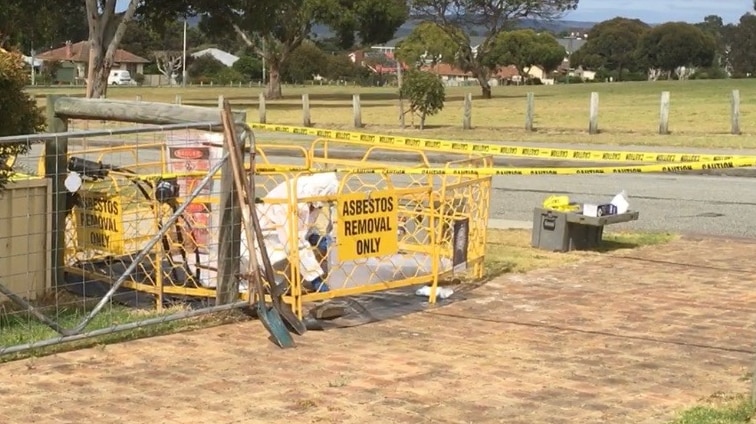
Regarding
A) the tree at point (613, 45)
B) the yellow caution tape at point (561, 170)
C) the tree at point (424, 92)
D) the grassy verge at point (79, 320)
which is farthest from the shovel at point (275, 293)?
the tree at point (613, 45)

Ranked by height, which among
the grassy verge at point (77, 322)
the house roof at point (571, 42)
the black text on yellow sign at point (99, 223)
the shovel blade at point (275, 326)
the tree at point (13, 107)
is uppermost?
the house roof at point (571, 42)

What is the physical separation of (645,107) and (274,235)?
3320 centimetres

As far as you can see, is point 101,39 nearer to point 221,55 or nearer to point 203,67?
point 203,67

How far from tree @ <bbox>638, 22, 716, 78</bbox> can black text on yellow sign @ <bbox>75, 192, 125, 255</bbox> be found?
390 feet

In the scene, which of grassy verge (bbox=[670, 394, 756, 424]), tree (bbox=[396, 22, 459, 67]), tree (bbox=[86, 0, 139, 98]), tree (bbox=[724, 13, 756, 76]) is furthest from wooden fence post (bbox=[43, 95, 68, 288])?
tree (bbox=[724, 13, 756, 76])

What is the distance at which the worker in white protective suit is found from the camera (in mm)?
7965

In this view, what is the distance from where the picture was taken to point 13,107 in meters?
7.43

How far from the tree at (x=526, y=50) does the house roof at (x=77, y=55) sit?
3972 cm

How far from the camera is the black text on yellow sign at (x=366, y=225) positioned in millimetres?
7867

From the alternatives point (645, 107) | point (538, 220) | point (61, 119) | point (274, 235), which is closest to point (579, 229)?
point (538, 220)

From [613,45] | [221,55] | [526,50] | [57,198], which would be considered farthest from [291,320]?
[221,55]

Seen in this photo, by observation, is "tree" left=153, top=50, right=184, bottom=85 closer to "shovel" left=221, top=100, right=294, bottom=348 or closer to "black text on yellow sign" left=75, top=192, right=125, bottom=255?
"black text on yellow sign" left=75, top=192, right=125, bottom=255

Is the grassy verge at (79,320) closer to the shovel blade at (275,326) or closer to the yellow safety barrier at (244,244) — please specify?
the yellow safety barrier at (244,244)

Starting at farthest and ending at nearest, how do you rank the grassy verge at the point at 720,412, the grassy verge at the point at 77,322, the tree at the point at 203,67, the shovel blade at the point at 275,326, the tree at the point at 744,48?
the tree at the point at 744,48 < the tree at the point at 203,67 < the shovel blade at the point at 275,326 < the grassy verge at the point at 77,322 < the grassy verge at the point at 720,412
